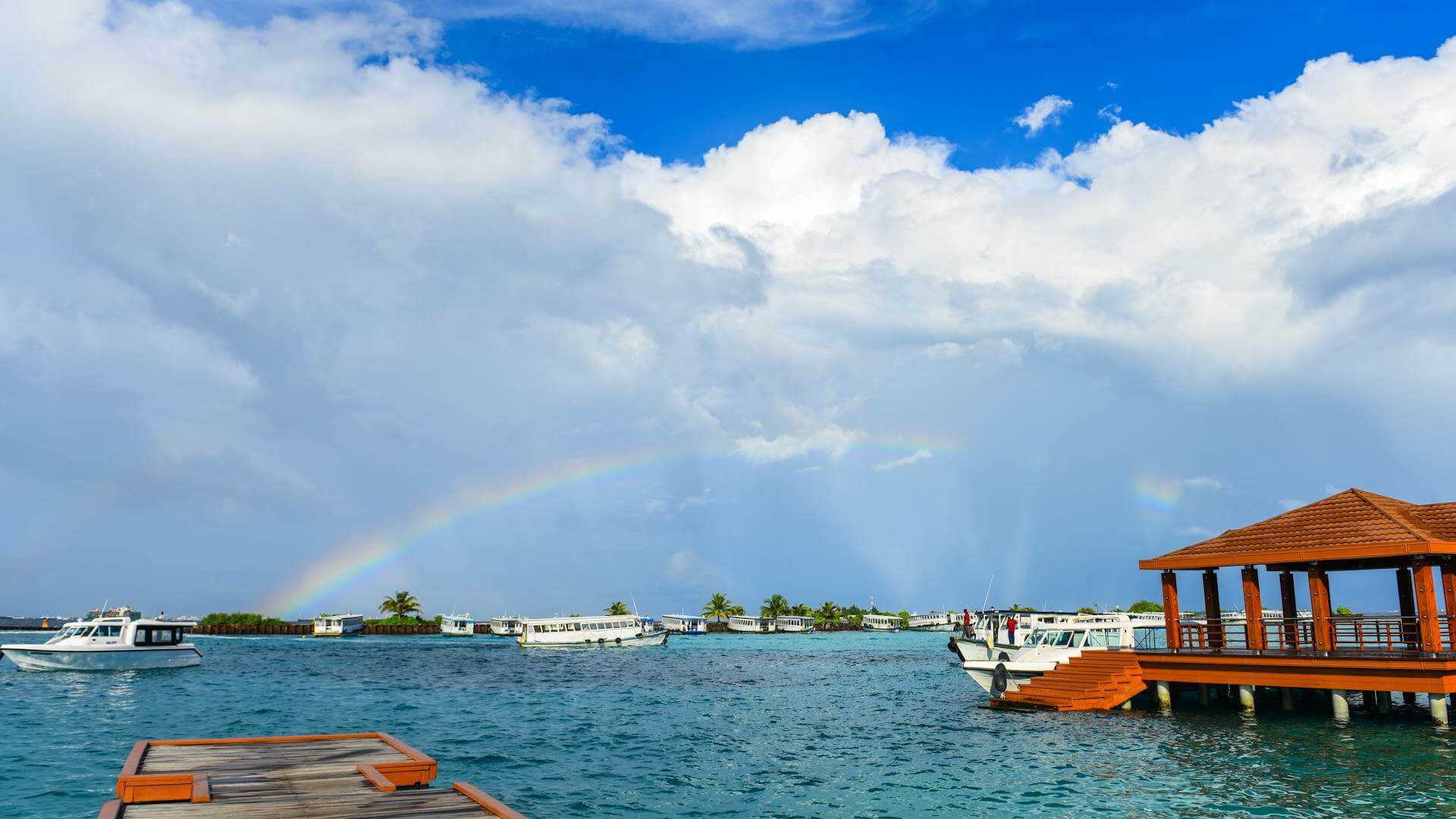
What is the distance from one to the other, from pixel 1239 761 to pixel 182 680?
5927cm

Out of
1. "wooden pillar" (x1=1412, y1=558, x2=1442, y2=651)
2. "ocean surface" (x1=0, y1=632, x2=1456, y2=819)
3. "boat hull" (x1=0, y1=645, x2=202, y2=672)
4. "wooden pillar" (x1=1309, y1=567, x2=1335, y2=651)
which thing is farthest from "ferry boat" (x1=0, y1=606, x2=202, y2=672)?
"wooden pillar" (x1=1412, y1=558, x2=1442, y2=651)

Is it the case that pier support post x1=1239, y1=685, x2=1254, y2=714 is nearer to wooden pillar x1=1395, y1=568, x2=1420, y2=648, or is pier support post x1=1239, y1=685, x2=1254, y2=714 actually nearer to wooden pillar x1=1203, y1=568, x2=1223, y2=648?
wooden pillar x1=1203, y1=568, x2=1223, y2=648

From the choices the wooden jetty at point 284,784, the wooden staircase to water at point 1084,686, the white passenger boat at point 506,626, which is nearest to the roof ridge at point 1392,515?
the wooden staircase to water at point 1084,686

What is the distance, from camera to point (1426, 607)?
97.7ft

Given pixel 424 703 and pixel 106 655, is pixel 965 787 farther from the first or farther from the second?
pixel 106 655

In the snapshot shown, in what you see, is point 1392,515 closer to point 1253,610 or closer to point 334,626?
point 1253,610

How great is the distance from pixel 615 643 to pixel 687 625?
7627cm

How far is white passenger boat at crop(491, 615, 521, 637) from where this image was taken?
170625 millimetres

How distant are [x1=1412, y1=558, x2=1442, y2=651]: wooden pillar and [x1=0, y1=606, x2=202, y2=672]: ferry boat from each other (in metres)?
70.1

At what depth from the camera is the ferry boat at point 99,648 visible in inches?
2419

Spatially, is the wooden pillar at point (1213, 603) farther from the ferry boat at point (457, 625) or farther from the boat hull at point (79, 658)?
the ferry boat at point (457, 625)

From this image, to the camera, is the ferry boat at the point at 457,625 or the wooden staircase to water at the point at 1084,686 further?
the ferry boat at the point at 457,625

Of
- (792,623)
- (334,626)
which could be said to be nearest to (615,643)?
(334,626)

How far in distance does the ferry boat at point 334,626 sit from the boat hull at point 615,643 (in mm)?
66277
